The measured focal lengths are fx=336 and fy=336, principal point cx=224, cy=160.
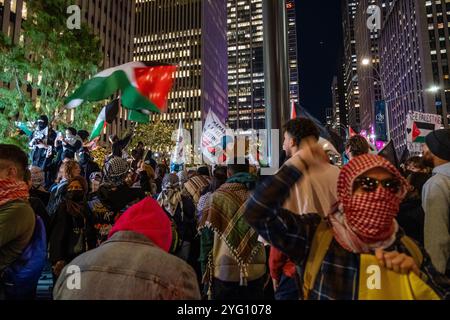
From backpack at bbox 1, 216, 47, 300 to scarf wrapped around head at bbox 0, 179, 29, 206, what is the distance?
0.41 metres

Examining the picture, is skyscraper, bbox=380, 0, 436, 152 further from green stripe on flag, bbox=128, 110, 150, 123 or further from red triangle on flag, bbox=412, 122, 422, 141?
green stripe on flag, bbox=128, 110, 150, 123

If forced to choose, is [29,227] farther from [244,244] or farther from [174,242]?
[244,244]

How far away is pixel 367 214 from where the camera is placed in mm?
1976

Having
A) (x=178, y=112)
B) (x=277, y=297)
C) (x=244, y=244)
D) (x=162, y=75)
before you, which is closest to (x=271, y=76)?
(x=162, y=75)

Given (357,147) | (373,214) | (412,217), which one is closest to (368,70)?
(357,147)

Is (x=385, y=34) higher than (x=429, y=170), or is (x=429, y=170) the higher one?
(x=385, y=34)

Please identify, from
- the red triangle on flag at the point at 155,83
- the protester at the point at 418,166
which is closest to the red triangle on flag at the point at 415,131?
the protester at the point at 418,166

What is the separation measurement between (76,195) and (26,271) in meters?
1.55

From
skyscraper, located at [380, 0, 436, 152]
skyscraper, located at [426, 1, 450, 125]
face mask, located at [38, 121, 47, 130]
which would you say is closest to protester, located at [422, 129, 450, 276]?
face mask, located at [38, 121, 47, 130]

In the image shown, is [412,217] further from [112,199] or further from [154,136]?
[154,136]

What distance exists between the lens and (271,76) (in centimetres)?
621

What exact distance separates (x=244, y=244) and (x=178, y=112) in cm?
13384

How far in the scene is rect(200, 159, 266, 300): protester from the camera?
383 centimetres

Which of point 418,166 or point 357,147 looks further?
point 418,166
